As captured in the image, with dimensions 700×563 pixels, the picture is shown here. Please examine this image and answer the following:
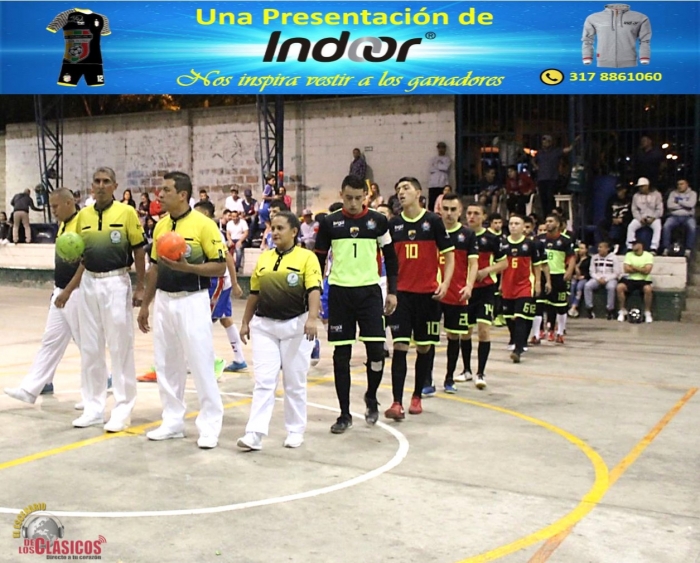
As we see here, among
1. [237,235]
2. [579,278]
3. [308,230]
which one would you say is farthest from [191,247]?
[237,235]

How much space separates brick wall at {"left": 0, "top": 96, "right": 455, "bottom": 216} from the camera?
2384 cm

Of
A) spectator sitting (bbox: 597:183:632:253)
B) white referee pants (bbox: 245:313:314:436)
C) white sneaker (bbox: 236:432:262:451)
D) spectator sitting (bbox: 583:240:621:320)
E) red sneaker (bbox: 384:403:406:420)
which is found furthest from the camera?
spectator sitting (bbox: 597:183:632:253)

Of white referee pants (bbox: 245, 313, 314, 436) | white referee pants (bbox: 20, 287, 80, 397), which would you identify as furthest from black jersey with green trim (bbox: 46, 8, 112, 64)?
white referee pants (bbox: 245, 313, 314, 436)

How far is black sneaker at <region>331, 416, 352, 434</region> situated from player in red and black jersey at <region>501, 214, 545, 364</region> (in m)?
4.85

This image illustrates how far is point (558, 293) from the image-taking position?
14.8 m

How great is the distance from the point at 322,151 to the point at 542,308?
11.9 metres

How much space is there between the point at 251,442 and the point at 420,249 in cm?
258

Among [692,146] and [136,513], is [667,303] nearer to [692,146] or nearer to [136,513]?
[692,146]

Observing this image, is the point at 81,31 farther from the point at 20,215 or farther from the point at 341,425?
the point at 341,425

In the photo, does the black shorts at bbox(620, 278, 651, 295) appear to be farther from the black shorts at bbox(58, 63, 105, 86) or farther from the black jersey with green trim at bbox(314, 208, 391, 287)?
the black shorts at bbox(58, 63, 105, 86)

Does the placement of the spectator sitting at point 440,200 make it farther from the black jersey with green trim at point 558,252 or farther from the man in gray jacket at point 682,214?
the man in gray jacket at point 682,214

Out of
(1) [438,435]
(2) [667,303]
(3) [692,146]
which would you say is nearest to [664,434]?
(1) [438,435]

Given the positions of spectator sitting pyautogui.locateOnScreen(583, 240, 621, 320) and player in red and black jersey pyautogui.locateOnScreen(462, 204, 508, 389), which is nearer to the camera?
player in red and black jersey pyautogui.locateOnScreen(462, 204, 508, 389)

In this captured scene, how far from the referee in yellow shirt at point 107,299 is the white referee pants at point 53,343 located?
64 centimetres
